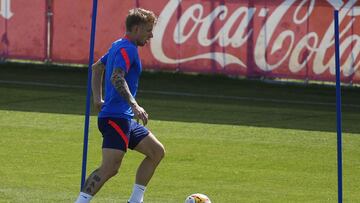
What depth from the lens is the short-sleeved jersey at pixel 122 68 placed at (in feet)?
36.6

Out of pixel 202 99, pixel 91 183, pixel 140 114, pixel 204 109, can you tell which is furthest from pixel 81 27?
pixel 140 114

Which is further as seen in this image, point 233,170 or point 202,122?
point 202,122

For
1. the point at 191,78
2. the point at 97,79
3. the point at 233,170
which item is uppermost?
the point at 97,79

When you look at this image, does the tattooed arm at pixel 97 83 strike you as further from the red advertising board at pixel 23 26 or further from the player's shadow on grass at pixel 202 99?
the red advertising board at pixel 23 26

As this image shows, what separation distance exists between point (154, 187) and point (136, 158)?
2.52m

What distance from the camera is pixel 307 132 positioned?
65.5 ft

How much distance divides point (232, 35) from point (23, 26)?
209 inches

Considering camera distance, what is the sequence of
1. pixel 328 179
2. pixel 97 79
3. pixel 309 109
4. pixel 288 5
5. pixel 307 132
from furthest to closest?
pixel 288 5
pixel 309 109
pixel 307 132
pixel 328 179
pixel 97 79

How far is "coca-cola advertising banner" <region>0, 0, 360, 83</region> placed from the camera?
1024 inches

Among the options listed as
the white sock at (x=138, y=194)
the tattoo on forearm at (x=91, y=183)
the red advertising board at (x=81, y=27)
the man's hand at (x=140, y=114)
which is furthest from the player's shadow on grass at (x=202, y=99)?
the man's hand at (x=140, y=114)

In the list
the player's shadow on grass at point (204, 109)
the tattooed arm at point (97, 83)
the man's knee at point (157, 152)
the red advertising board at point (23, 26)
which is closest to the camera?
the tattooed arm at point (97, 83)

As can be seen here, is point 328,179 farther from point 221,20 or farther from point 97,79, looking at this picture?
point 221,20

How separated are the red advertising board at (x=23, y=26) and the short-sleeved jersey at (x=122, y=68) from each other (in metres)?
16.6

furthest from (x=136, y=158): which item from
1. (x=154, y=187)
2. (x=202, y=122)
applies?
(x=202, y=122)
